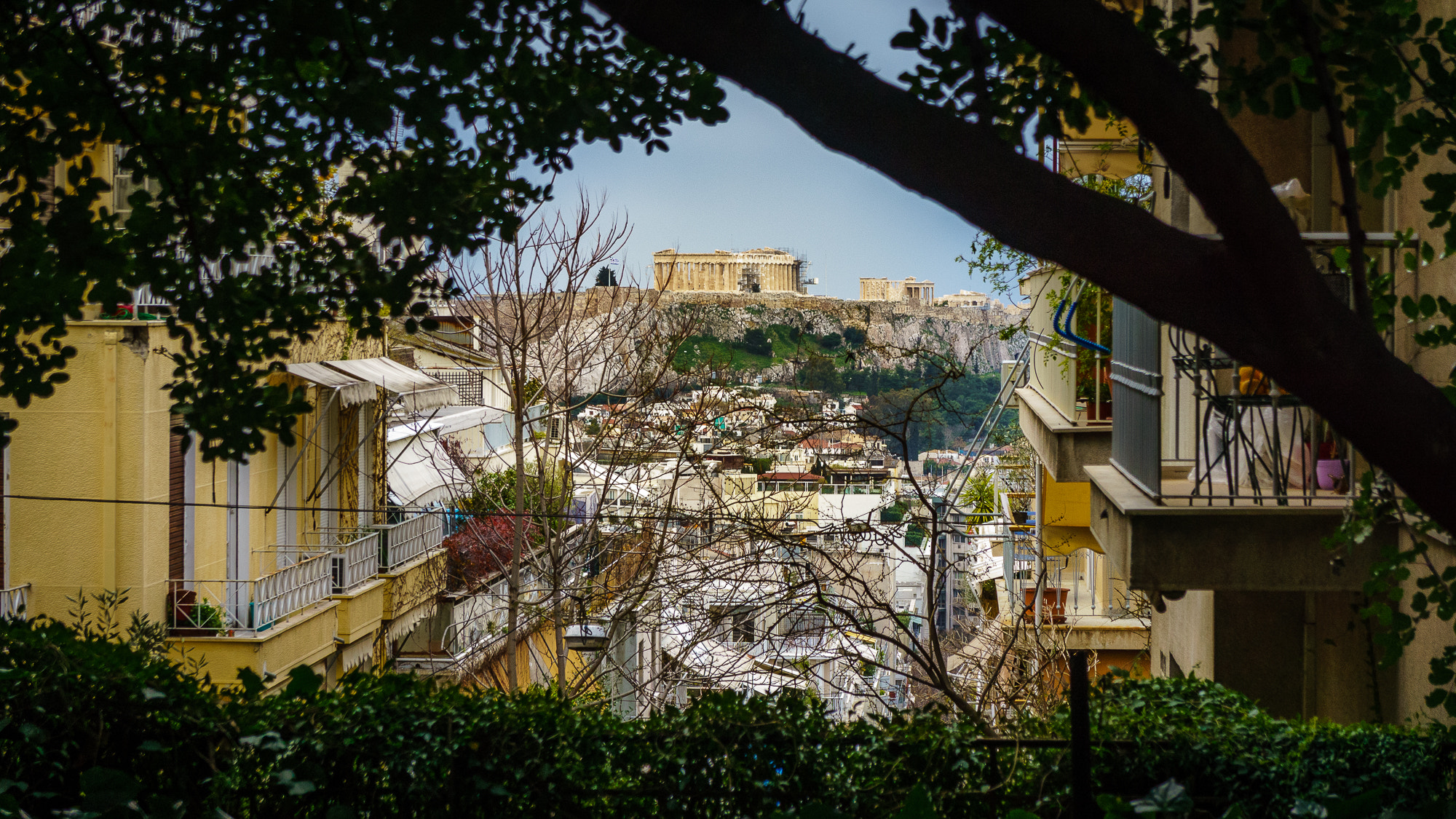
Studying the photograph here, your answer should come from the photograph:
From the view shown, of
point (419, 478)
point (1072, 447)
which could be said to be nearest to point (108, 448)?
point (419, 478)

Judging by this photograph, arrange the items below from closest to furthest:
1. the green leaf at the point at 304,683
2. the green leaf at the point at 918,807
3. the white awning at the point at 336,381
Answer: the green leaf at the point at 918,807
the green leaf at the point at 304,683
the white awning at the point at 336,381

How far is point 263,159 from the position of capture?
9.50ft

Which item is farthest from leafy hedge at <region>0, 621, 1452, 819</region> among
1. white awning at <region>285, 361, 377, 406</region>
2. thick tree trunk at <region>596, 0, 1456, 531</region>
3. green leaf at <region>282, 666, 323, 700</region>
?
white awning at <region>285, 361, 377, 406</region>

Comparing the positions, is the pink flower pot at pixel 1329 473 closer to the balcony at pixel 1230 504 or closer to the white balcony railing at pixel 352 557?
the balcony at pixel 1230 504

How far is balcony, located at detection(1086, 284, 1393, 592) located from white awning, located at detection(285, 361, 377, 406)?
26.7 ft

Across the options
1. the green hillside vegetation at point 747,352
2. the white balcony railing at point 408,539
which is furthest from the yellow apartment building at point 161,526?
the green hillside vegetation at point 747,352

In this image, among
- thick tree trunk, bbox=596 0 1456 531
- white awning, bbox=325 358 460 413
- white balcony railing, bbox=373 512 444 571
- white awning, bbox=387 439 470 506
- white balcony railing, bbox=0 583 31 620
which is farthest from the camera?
white awning, bbox=387 439 470 506

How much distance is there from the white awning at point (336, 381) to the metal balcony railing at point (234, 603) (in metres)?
1.78

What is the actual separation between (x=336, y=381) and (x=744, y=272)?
21214 millimetres

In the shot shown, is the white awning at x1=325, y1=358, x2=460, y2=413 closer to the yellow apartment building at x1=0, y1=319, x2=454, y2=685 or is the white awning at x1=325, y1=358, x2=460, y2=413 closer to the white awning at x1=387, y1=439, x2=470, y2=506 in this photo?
the yellow apartment building at x1=0, y1=319, x2=454, y2=685

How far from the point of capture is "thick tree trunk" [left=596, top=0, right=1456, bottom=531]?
1647mm

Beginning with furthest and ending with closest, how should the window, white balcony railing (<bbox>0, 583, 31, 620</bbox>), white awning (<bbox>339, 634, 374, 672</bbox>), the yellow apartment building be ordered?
white awning (<bbox>339, 634, 374, 672</bbox>), the yellow apartment building, white balcony railing (<bbox>0, 583, 31, 620</bbox>), the window

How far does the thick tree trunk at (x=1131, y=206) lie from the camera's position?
165cm

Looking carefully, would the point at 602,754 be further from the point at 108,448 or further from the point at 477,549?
the point at 477,549
